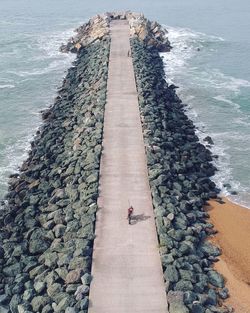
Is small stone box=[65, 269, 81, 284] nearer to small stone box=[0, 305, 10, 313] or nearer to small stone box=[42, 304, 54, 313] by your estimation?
small stone box=[42, 304, 54, 313]

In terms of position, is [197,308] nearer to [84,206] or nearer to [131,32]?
[84,206]

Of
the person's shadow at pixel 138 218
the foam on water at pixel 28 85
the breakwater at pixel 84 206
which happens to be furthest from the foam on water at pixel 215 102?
the foam on water at pixel 28 85

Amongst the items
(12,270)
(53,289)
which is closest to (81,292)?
(53,289)

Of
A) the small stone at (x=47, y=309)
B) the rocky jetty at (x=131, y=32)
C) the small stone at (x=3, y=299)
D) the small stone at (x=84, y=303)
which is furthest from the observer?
the rocky jetty at (x=131, y=32)

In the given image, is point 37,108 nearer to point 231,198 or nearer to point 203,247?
point 231,198

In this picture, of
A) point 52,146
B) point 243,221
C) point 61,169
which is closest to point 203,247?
point 243,221

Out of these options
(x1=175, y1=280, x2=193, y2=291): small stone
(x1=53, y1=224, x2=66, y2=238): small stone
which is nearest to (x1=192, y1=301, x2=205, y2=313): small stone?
(x1=175, y1=280, x2=193, y2=291): small stone

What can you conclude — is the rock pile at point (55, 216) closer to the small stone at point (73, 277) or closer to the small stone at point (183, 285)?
the small stone at point (73, 277)
